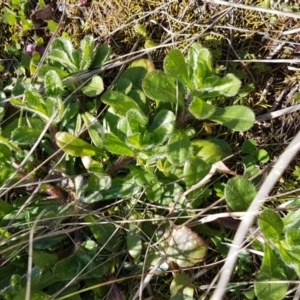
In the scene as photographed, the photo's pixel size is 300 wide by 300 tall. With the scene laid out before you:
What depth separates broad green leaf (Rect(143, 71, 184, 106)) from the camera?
5.47 feet

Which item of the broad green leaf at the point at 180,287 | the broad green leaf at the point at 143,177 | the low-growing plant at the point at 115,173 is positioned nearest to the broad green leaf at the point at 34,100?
the low-growing plant at the point at 115,173

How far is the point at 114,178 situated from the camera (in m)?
1.75

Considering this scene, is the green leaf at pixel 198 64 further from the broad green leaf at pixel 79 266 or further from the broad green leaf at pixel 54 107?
the broad green leaf at pixel 79 266

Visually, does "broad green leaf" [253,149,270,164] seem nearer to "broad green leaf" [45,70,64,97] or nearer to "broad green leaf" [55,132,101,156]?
"broad green leaf" [55,132,101,156]

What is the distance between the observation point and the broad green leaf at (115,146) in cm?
164

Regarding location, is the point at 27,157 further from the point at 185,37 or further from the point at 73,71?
the point at 185,37

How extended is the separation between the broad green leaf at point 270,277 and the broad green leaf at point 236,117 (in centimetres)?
37

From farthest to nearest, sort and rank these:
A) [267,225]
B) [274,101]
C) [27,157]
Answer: [274,101] < [27,157] < [267,225]

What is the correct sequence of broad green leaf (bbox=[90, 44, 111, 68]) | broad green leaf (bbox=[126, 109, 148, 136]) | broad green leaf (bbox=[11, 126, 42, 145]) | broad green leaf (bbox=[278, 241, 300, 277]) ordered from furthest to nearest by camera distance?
broad green leaf (bbox=[90, 44, 111, 68]) → broad green leaf (bbox=[11, 126, 42, 145]) → broad green leaf (bbox=[126, 109, 148, 136]) → broad green leaf (bbox=[278, 241, 300, 277])

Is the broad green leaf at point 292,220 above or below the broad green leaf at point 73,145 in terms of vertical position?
below

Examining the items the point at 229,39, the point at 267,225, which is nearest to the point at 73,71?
the point at 229,39

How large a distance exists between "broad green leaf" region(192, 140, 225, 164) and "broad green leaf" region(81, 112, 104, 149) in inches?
12.1

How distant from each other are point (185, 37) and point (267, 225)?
0.73 metres

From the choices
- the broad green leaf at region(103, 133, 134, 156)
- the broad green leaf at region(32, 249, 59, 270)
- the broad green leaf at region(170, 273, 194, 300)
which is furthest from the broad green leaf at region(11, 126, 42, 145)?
the broad green leaf at region(170, 273, 194, 300)
